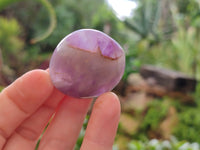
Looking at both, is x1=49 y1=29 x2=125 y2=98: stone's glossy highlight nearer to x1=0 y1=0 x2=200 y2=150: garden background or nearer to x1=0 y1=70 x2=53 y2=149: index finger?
x1=0 y1=70 x2=53 y2=149: index finger

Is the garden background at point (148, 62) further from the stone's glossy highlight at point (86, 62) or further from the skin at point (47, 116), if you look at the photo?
the stone's glossy highlight at point (86, 62)

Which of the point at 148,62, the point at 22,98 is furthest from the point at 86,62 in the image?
the point at 148,62

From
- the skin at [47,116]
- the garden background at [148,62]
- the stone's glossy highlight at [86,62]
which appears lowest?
the garden background at [148,62]

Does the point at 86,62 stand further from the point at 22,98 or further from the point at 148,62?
the point at 148,62

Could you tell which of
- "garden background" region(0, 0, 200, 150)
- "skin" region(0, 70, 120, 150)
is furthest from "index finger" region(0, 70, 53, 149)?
"garden background" region(0, 0, 200, 150)

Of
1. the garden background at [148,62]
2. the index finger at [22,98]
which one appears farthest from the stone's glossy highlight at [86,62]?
the garden background at [148,62]

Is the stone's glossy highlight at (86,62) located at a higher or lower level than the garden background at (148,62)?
higher

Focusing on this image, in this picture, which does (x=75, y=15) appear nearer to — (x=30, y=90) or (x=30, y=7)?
(x=30, y=7)
